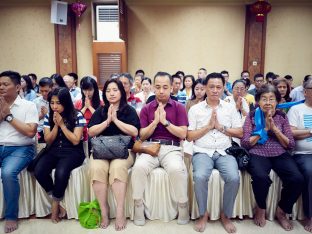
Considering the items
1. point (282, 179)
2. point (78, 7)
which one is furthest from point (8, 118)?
point (78, 7)

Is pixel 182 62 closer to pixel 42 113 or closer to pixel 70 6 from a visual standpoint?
pixel 70 6

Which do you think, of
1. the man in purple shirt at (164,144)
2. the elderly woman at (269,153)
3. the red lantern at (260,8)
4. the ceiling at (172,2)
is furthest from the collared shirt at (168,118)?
the ceiling at (172,2)

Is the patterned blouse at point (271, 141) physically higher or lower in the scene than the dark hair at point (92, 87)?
lower

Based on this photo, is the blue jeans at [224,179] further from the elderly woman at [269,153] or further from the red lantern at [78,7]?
the red lantern at [78,7]

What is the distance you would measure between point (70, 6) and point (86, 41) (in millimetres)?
850

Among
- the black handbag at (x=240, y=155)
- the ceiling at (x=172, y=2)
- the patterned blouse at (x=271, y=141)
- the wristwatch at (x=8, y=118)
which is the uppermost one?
the ceiling at (x=172, y=2)

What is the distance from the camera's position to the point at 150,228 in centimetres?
246

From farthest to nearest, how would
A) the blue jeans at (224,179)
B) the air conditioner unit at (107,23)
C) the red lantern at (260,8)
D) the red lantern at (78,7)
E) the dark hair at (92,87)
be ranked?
the red lantern at (78,7) < the air conditioner unit at (107,23) < the red lantern at (260,8) < the dark hair at (92,87) < the blue jeans at (224,179)

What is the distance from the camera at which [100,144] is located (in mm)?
2508

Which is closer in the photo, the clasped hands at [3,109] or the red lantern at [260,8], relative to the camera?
the clasped hands at [3,109]

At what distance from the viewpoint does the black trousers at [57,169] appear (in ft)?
8.04

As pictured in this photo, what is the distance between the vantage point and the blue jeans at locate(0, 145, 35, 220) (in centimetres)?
240

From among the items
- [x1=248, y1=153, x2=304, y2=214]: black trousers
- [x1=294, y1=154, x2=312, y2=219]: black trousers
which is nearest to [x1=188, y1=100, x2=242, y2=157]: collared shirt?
[x1=248, y1=153, x2=304, y2=214]: black trousers

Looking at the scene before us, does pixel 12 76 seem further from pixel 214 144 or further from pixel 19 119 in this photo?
pixel 214 144
